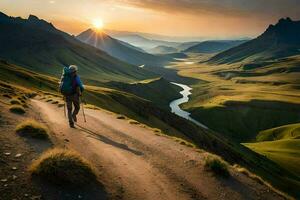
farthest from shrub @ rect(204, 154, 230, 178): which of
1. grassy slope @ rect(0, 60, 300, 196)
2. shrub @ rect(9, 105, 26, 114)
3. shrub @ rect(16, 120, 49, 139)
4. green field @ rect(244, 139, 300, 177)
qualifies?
green field @ rect(244, 139, 300, 177)

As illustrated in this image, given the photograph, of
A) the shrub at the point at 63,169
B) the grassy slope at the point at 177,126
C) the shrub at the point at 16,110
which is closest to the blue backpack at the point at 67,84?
the shrub at the point at 16,110

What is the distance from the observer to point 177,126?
10312cm

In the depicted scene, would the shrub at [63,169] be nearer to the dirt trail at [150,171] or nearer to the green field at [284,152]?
the dirt trail at [150,171]

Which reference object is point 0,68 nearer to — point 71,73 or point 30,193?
point 71,73

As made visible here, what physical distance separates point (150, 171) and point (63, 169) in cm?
514

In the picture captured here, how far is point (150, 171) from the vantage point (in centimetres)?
1661

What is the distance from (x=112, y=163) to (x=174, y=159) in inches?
188

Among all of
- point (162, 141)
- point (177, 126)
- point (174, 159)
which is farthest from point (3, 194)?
point (177, 126)

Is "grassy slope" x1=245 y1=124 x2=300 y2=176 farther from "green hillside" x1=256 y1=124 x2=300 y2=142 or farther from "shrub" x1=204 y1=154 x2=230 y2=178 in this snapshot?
"shrub" x1=204 y1=154 x2=230 y2=178

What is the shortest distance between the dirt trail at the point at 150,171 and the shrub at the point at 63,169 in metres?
1.06

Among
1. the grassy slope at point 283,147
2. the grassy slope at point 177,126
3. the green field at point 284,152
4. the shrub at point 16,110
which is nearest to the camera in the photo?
the shrub at point 16,110

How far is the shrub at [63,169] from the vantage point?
12.5m

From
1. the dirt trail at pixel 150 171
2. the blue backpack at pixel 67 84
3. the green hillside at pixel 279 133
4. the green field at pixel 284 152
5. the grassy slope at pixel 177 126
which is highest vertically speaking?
the blue backpack at pixel 67 84

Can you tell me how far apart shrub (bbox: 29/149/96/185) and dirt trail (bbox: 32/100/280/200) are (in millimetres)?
1064
